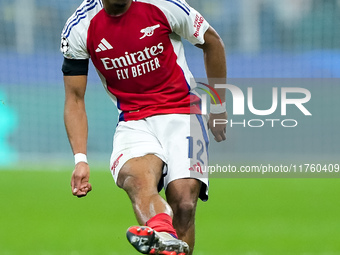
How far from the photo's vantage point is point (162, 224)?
5129mm

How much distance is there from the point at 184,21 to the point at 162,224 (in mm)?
1644

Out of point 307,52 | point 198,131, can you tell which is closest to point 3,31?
point 307,52

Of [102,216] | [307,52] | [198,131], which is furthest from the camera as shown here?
[307,52]

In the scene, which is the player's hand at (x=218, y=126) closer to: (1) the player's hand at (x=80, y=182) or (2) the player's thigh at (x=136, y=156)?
(2) the player's thigh at (x=136, y=156)

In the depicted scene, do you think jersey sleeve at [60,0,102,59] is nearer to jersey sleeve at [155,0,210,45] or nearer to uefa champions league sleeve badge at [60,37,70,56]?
uefa champions league sleeve badge at [60,37,70,56]

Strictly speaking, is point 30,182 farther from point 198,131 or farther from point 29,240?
point 198,131

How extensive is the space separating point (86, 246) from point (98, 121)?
21.8ft

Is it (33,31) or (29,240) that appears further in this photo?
(33,31)

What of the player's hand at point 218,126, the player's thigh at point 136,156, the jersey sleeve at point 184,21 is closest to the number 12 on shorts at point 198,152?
the player's thigh at point 136,156

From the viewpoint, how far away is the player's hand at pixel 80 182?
5633 mm

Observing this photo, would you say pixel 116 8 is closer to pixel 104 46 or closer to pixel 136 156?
pixel 104 46

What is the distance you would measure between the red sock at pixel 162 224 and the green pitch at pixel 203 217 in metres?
3.86

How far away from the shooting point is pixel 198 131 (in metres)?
6.21

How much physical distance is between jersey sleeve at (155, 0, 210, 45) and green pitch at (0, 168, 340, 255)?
349 centimetres
